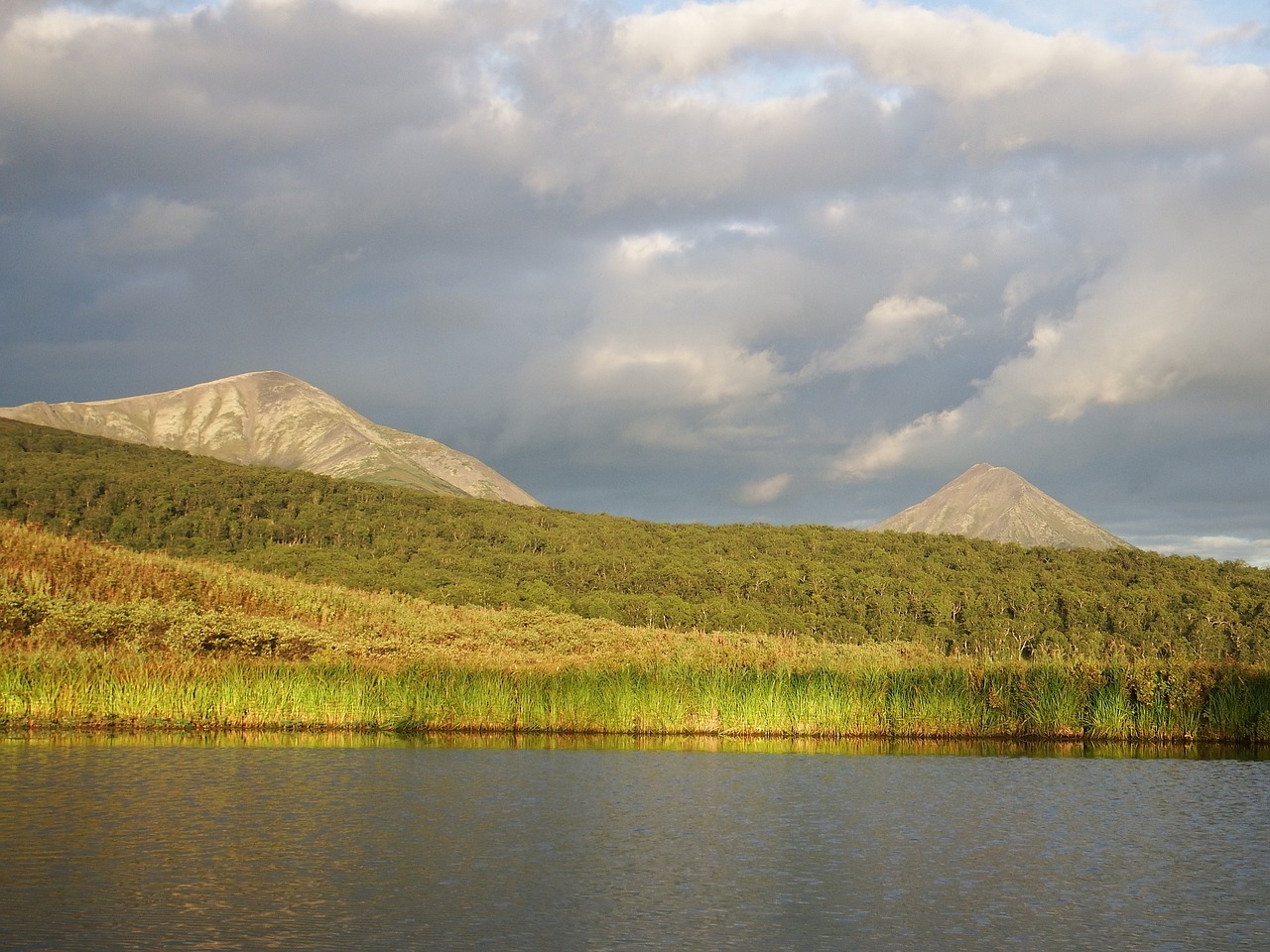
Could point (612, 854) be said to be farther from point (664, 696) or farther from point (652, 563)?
point (652, 563)

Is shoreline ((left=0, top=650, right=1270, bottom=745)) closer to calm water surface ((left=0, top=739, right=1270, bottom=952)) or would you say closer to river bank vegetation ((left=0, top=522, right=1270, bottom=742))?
river bank vegetation ((left=0, top=522, right=1270, bottom=742))

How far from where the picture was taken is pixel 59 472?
109875mm

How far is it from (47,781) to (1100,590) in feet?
330

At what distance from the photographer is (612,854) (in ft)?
55.1

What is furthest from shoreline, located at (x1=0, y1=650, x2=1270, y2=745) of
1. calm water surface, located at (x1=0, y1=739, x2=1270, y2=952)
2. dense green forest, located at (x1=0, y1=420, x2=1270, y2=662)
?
dense green forest, located at (x1=0, y1=420, x2=1270, y2=662)

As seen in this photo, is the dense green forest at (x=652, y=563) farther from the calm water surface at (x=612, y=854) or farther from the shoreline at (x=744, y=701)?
the calm water surface at (x=612, y=854)

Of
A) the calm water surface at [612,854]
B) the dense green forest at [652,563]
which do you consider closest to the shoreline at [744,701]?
the calm water surface at [612,854]

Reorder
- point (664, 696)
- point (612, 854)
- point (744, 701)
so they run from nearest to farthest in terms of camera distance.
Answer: point (612, 854) < point (744, 701) < point (664, 696)

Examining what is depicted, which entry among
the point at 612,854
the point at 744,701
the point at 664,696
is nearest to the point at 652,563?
the point at 664,696

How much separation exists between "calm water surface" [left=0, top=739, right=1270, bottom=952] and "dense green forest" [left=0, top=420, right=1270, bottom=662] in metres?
70.7

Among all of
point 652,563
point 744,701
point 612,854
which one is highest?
point 652,563

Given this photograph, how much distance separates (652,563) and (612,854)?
96774mm

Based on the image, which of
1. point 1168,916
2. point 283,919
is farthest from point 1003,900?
point 283,919

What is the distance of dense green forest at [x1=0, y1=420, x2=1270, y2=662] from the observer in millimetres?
98188
